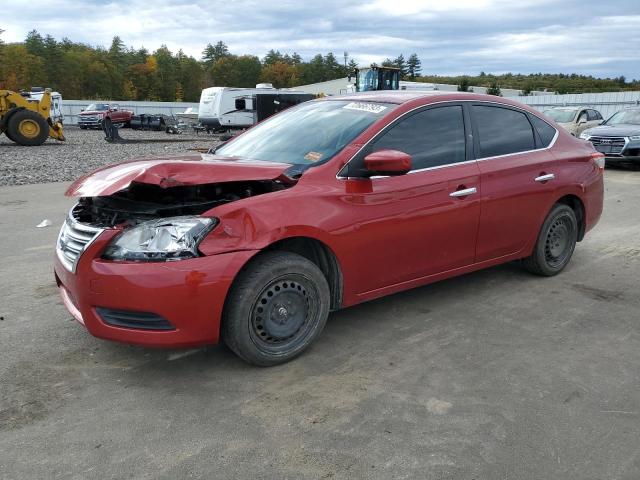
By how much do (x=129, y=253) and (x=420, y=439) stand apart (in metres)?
1.79

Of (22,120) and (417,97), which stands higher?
(417,97)

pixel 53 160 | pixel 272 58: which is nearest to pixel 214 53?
pixel 272 58

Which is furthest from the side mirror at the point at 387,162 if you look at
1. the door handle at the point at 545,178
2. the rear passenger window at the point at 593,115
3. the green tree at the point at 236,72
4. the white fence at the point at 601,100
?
the green tree at the point at 236,72

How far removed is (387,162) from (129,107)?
4935cm

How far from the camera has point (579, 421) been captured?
2.82 meters

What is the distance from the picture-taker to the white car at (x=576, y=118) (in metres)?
17.4

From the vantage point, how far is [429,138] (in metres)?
4.08

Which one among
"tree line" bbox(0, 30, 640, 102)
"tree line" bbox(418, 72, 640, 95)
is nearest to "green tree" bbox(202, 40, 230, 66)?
"tree line" bbox(0, 30, 640, 102)

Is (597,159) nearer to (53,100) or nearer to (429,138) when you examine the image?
(429,138)

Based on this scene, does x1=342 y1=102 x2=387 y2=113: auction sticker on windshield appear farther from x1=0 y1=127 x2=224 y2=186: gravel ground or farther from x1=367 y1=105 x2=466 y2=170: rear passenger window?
x1=0 y1=127 x2=224 y2=186: gravel ground

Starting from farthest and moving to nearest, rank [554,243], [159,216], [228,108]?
[228,108] < [554,243] < [159,216]

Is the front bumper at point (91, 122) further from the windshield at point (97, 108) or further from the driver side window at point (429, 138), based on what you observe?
the driver side window at point (429, 138)

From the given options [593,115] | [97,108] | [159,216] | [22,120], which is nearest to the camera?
[159,216]

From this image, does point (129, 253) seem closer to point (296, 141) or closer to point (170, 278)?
point (170, 278)
